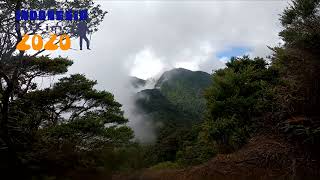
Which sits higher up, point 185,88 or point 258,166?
point 185,88

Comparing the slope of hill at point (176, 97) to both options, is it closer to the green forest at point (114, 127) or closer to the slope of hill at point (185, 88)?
the slope of hill at point (185, 88)

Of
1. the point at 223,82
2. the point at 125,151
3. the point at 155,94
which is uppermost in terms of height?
the point at 155,94

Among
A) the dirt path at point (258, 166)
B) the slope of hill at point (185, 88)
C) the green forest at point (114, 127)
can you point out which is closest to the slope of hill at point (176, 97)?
the slope of hill at point (185, 88)

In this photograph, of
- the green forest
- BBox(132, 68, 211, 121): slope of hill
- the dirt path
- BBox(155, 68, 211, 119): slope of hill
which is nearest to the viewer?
the green forest

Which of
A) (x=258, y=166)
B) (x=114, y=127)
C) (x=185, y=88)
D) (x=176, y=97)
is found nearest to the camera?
(x=258, y=166)

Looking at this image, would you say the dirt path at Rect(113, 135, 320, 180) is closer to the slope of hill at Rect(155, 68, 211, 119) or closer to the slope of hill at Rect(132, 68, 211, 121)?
the slope of hill at Rect(132, 68, 211, 121)

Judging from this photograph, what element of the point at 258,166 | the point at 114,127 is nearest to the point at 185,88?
the point at 114,127

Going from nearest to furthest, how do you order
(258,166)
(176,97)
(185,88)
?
(258,166)
(176,97)
(185,88)

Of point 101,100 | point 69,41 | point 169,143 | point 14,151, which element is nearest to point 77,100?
point 101,100

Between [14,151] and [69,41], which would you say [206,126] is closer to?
[69,41]

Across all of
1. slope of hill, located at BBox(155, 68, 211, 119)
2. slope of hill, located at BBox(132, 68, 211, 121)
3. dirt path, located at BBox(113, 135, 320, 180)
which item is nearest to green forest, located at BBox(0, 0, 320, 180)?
dirt path, located at BBox(113, 135, 320, 180)

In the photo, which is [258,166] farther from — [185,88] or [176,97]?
[185,88]

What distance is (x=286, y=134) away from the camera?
28.2ft

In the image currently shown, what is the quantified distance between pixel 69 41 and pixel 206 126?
17.4 m
